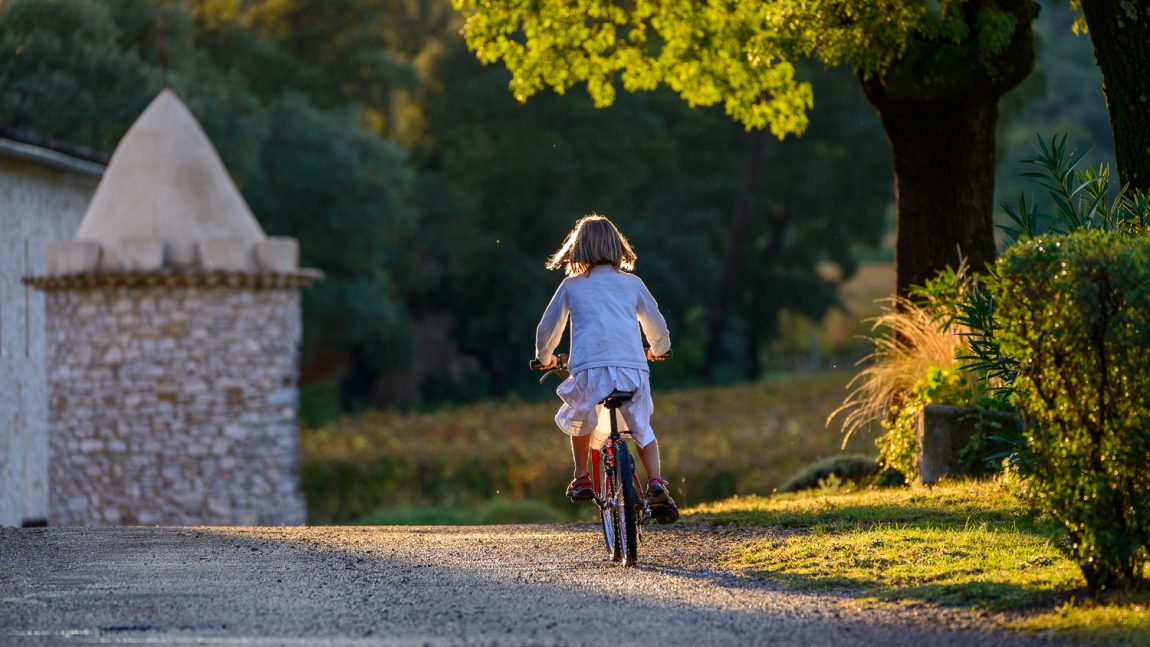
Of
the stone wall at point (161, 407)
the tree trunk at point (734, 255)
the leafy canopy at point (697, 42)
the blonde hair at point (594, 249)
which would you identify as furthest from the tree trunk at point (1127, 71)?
the tree trunk at point (734, 255)

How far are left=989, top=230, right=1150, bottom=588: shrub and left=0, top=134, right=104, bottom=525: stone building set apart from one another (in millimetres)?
17283

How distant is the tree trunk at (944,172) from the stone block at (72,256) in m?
10.6

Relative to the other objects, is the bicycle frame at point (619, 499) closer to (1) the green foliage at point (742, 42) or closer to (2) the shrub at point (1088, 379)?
(2) the shrub at point (1088, 379)

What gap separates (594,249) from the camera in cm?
810

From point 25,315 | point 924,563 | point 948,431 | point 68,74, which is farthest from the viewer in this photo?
point 68,74

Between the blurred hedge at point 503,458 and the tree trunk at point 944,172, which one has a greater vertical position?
the tree trunk at point 944,172

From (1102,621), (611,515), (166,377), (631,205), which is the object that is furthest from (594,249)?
(631,205)

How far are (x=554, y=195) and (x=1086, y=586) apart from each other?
40208mm

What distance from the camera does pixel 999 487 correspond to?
10109 mm

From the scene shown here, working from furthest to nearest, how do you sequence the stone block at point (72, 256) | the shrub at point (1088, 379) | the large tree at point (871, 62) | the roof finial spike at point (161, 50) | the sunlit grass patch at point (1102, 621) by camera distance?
1. the roof finial spike at point (161, 50)
2. the stone block at point (72, 256)
3. the large tree at point (871, 62)
4. the shrub at point (1088, 379)
5. the sunlit grass patch at point (1102, 621)

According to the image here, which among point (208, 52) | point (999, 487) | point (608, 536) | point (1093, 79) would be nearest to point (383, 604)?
point (608, 536)

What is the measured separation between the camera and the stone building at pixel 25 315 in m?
21.9

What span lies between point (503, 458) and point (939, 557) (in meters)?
22.2

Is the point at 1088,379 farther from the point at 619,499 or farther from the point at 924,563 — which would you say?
the point at 619,499
